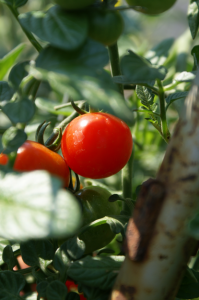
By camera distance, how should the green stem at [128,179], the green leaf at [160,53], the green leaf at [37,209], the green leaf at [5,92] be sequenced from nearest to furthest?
the green leaf at [37,209] → the green leaf at [5,92] → the green stem at [128,179] → the green leaf at [160,53]

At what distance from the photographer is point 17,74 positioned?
0.94ft

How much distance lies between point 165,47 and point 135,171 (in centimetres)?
29

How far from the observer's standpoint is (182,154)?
241mm

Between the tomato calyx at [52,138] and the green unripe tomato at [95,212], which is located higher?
the tomato calyx at [52,138]

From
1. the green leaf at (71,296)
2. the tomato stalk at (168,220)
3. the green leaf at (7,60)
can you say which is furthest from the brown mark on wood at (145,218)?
the green leaf at (7,60)

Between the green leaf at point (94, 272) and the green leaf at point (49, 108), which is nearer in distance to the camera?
the green leaf at point (94, 272)

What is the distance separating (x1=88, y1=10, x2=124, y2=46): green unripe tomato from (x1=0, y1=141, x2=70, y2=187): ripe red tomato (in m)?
0.14

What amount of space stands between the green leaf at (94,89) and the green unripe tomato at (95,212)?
0.63 ft

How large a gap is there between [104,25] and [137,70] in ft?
0.19

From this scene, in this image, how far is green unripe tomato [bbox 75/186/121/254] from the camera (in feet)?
1.27

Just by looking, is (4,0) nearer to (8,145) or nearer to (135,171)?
(8,145)

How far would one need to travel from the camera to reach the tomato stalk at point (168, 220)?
24 cm

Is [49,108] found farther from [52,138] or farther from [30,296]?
[30,296]

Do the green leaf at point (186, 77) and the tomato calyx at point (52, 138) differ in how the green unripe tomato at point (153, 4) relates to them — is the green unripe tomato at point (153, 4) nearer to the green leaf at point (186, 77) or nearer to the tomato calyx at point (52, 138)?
the green leaf at point (186, 77)
